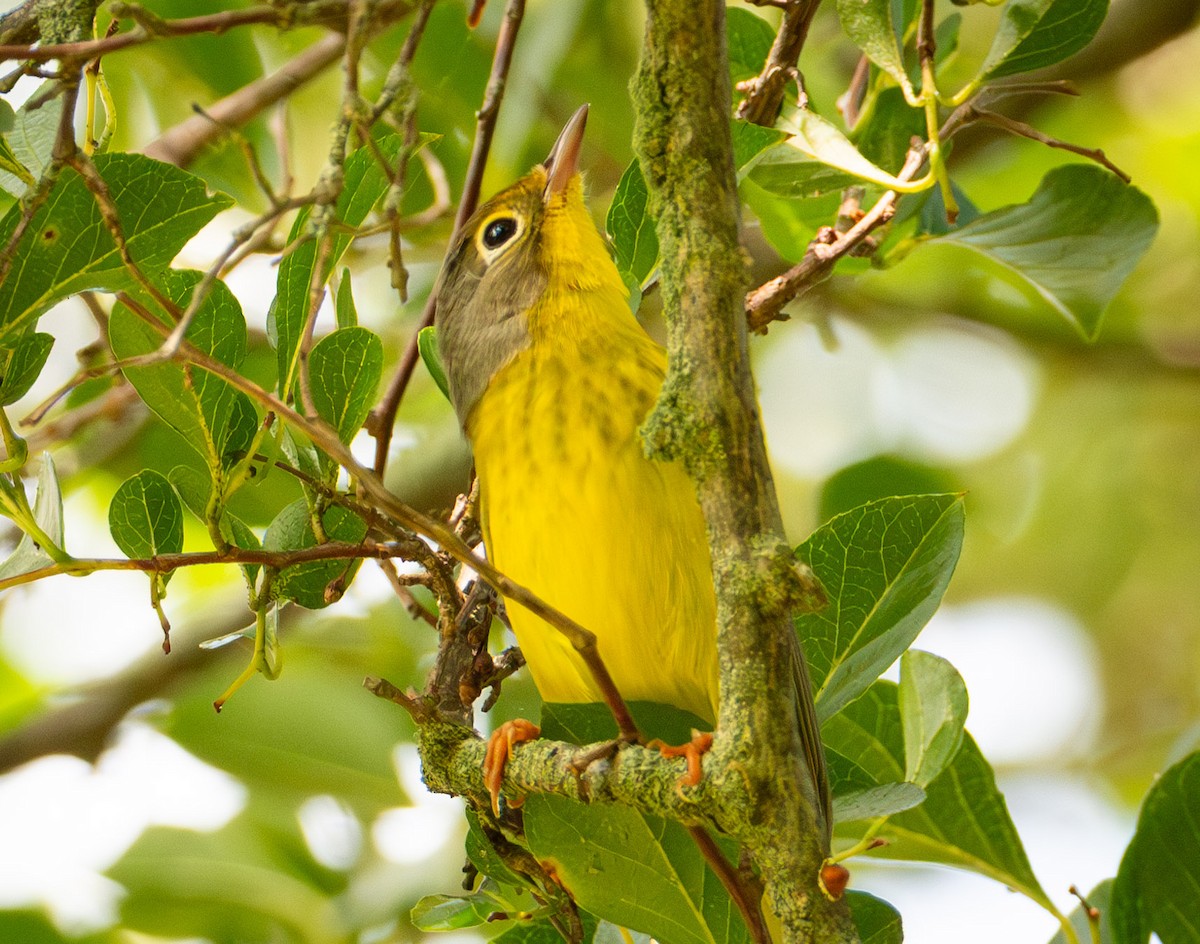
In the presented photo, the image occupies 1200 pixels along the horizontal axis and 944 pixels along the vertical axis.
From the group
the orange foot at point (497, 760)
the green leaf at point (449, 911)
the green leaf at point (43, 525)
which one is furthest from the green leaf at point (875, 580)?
the green leaf at point (43, 525)

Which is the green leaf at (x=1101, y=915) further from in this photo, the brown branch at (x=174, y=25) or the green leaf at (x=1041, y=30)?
the brown branch at (x=174, y=25)

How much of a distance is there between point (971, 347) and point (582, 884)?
187 inches

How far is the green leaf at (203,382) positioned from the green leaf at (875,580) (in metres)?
0.89

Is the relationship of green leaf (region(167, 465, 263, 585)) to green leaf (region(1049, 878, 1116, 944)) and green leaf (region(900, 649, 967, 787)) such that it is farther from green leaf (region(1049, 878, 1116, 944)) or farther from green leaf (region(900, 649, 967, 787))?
green leaf (region(1049, 878, 1116, 944))

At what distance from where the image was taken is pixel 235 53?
3.84 metres

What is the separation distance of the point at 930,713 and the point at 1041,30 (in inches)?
46.5

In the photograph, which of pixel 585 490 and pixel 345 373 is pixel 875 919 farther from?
pixel 345 373

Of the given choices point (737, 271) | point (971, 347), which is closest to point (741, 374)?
point (737, 271)

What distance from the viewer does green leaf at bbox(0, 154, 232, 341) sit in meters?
1.83

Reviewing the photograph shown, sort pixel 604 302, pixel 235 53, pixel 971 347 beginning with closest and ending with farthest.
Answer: pixel 604 302 → pixel 235 53 → pixel 971 347

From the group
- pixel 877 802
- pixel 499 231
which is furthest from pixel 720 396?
pixel 499 231

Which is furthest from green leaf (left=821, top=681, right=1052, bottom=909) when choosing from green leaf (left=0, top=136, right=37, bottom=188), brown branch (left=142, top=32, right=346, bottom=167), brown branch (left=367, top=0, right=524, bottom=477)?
brown branch (left=142, top=32, right=346, bottom=167)

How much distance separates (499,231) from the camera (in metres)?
3.26

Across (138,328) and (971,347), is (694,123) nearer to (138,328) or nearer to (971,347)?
(138,328)
